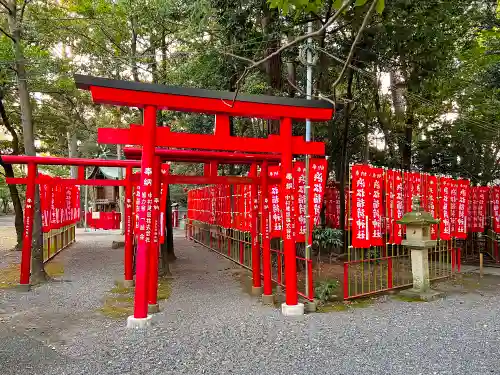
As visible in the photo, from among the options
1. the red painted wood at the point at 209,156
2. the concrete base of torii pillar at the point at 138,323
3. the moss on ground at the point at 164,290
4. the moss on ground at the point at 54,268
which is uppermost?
the red painted wood at the point at 209,156

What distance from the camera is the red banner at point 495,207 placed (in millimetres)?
13430

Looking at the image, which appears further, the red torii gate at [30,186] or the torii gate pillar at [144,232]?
the red torii gate at [30,186]

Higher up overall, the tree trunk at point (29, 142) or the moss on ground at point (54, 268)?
the tree trunk at point (29, 142)

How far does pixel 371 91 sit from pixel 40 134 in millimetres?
14638

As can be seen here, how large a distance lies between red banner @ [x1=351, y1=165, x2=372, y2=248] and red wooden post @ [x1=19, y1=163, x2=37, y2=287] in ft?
24.8

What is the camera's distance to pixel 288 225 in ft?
23.4

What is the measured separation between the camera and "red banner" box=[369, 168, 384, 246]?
8.40 meters

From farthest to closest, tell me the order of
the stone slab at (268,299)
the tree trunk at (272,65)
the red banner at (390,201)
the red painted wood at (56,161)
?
the tree trunk at (272,65) < the red painted wood at (56,161) < the red banner at (390,201) < the stone slab at (268,299)

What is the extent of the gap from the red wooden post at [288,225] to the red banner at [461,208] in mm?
6542

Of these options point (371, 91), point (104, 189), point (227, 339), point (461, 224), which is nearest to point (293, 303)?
point (227, 339)

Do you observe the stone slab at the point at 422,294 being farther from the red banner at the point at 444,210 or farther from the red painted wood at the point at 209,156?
the red painted wood at the point at 209,156

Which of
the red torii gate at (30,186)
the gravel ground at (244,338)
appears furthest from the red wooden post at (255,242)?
the red torii gate at (30,186)

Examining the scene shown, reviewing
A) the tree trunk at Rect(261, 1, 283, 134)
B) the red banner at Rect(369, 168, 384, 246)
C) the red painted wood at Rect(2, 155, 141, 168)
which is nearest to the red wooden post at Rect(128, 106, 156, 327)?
the red painted wood at Rect(2, 155, 141, 168)

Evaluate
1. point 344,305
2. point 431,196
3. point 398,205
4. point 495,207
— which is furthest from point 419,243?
point 495,207
